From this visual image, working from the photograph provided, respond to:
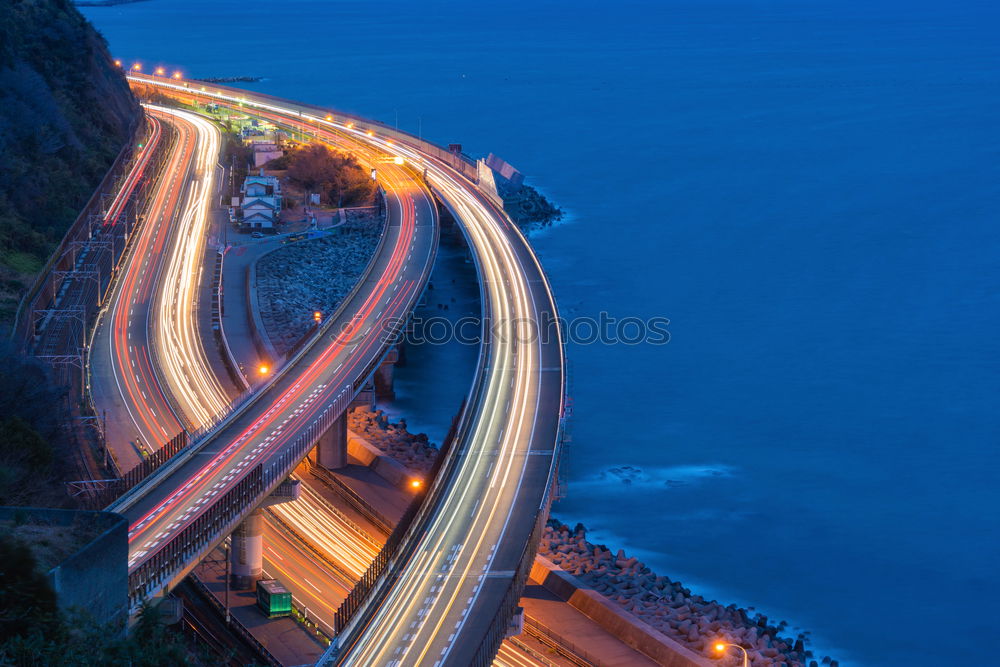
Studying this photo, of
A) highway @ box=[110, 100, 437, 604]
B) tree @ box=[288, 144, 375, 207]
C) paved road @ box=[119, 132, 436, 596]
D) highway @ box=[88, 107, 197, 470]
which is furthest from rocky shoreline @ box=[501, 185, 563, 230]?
highway @ box=[88, 107, 197, 470]

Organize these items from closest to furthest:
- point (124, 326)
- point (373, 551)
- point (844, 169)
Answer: point (373, 551) < point (124, 326) < point (844, 169)

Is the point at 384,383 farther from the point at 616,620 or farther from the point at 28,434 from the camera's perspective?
the point at 616,620

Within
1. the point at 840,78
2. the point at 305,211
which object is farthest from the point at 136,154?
the point at 840,78

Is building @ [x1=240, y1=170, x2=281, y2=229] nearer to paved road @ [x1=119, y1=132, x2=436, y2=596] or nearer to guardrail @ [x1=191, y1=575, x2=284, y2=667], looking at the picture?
paved road @ [x1=119, y1=132, x2=436, y2=596]

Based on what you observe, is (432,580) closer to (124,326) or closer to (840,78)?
(124,326)

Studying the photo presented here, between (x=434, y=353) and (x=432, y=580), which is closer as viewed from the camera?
(x=432, y=580)

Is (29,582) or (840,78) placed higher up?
(840,78)
